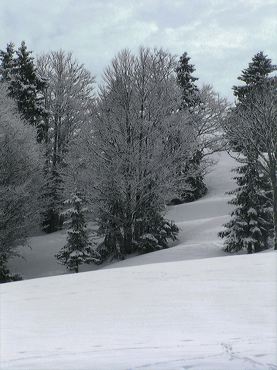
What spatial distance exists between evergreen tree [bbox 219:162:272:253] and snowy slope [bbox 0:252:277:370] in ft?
40.3

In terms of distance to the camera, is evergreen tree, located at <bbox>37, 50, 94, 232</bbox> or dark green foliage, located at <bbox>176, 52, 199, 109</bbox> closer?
evergreen tree, located at <bbox>37, 50, 94, 232</bbox>

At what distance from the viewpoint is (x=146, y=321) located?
700 cm

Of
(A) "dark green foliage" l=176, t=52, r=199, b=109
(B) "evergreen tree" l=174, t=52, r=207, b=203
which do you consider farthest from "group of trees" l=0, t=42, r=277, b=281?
(A) "dark green foliage" l=176, t=52, r=199, b=109

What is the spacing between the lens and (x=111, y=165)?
25719 mm

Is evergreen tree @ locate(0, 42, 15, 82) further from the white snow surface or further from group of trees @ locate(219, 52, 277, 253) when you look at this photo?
the white snow surface

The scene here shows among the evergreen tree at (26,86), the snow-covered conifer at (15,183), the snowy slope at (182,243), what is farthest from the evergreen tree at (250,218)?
the evergreen tree at (26,86)

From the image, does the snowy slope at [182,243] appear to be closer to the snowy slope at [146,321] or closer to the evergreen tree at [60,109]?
the evergreen tree at [60,109]

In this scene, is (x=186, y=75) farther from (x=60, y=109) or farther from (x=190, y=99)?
(x=60, y=109)

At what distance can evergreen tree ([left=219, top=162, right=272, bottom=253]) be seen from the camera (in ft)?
77.2

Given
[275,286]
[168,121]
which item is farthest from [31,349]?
[168,121]

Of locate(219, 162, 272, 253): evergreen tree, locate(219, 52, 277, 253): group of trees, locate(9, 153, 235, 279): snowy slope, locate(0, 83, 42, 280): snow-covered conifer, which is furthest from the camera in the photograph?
locate(0, 83, 42, 280): snow-covered conifer

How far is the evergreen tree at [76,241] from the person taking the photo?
24.9 metres

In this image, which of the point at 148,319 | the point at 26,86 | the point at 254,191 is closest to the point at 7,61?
the point at 26,86

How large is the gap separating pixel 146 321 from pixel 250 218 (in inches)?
696
